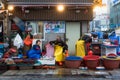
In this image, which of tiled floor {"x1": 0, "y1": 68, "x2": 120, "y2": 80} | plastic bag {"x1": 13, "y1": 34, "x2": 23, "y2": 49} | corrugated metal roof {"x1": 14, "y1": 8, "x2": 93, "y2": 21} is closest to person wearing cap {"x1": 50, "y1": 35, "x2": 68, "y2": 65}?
tiled floor {"x1": 0, "y1": 68, "x2": 120, "y2": 80}

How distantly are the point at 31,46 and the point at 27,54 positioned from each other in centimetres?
109

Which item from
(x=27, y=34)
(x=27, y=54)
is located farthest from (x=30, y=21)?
(x=27, y=54)

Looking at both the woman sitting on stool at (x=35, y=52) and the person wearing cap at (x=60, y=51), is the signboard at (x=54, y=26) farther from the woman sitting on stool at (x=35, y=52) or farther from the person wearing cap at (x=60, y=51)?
the woman sitting on stool at (x=35, y=52)

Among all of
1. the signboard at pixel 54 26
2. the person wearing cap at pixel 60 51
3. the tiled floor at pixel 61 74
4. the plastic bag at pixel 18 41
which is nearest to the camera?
the tiled floor at pixel 61 74

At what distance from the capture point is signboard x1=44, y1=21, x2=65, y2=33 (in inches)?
903

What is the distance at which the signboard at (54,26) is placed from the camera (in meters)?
22.9

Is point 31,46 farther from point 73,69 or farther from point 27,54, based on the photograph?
point 73,69

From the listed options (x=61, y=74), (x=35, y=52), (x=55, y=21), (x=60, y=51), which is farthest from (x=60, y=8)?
(x=61, y=74)

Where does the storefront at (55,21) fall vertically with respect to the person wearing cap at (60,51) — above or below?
above

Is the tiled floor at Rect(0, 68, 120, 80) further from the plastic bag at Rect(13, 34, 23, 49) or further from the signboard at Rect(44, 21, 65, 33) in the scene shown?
the signboard at Rect(44, 21, 65, 33)

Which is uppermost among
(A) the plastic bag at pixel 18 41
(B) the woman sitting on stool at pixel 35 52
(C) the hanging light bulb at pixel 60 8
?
(C) the hanging light bulb at pixel 60 8

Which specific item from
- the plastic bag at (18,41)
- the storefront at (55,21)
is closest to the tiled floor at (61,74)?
the plastic bag at (18,41)

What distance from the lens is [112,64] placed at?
18.1 m

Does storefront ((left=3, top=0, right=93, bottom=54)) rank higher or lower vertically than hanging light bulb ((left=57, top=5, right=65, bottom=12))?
lower
